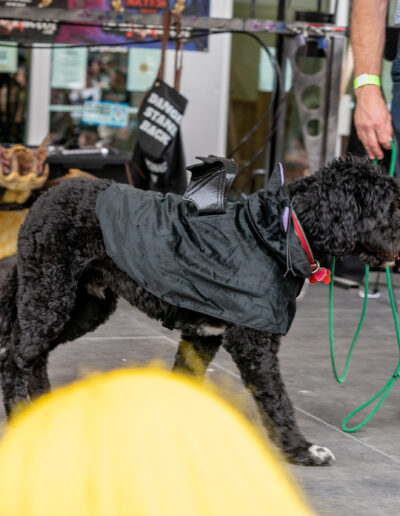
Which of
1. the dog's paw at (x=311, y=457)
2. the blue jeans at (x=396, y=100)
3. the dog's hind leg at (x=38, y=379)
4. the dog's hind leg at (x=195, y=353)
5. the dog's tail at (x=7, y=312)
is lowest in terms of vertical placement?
the dog's paw at (x=311, y=457)

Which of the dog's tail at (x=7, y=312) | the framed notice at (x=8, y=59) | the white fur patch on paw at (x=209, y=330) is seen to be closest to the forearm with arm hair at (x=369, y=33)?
the white fur patch on paw at (x=209, y=330)

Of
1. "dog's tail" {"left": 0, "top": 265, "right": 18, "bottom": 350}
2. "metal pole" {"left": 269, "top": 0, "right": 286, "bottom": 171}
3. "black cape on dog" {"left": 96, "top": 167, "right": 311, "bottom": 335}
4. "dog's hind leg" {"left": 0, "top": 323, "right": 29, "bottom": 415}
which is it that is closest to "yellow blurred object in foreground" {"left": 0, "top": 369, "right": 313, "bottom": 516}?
"black cape on dog" {"left": 96, "top": 167, "right": 311, "bottom": 335}

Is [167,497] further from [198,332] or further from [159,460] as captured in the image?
[198,332]

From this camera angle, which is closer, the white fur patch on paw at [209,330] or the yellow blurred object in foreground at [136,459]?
the yellow blurred object in foreground at [136,459]

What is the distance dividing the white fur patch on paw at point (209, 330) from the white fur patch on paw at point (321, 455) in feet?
1.96

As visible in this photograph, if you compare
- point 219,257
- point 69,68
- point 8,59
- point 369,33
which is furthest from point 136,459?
point 69,68

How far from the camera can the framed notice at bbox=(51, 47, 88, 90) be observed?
365 inches

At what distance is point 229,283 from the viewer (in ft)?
11.4

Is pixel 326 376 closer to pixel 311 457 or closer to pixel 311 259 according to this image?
pixel 311 457

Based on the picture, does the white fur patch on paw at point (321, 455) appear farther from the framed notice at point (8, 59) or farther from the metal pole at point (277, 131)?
the framed notice at point (8, 59)

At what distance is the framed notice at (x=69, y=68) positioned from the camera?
9.28 m

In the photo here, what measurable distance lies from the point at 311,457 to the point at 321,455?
0.04 m

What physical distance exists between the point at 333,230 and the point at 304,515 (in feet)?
6.68

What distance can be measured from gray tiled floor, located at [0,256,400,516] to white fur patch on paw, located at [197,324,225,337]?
0.61 m
